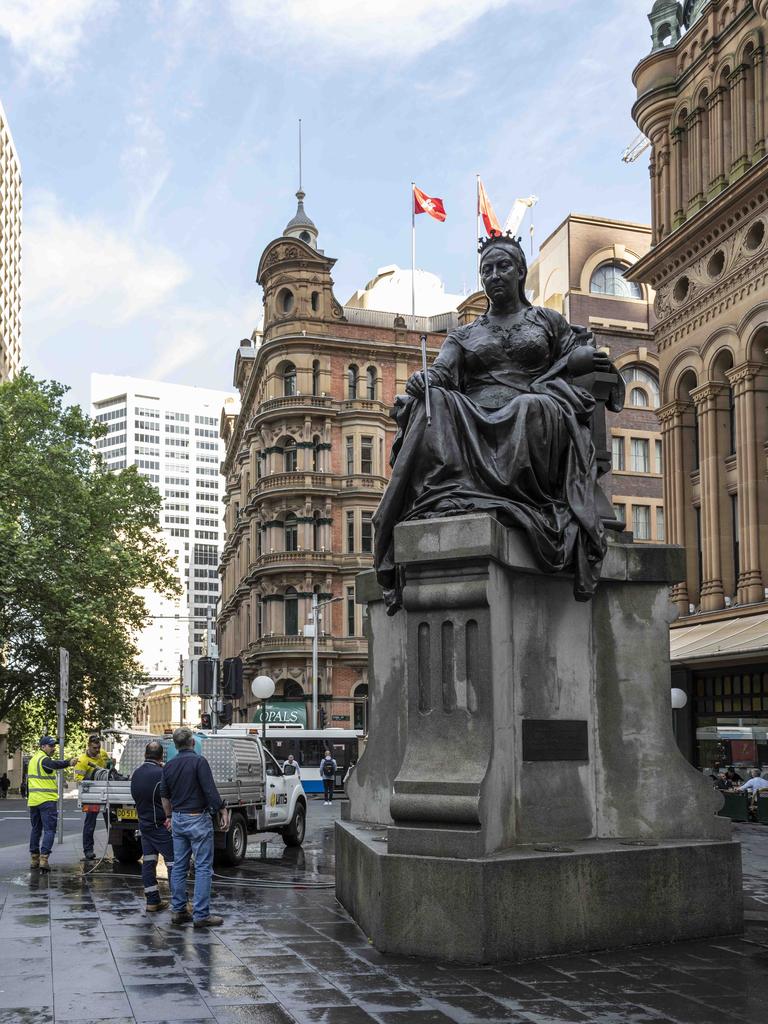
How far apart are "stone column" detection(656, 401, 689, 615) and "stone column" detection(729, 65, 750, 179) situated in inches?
299

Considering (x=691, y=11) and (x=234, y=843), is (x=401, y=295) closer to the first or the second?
(x=691, y=11)

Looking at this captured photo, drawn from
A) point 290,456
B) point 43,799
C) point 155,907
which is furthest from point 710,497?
point 290,456

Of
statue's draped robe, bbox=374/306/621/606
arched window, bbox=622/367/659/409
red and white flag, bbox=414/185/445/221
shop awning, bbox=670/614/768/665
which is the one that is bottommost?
shop awning, bbox=670/614/768/665

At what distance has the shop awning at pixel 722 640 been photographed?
1238 inches

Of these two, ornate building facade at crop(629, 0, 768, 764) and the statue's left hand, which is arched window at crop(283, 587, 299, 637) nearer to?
ornate building facade at crop(629, 0, 768, 764)

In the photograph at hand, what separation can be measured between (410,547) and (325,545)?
2271 inches

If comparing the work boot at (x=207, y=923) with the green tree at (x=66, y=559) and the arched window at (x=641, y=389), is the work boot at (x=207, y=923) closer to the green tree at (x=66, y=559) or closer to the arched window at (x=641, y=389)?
the green tree at (x=66, y=559)

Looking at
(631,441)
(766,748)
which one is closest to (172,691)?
(631,441)

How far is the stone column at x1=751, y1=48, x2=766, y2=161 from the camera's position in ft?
114

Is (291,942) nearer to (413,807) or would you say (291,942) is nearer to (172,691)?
(413,807)

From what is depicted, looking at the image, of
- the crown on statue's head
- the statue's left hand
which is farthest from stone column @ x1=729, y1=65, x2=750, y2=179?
the statue's left hand

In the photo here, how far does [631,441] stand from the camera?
193 feet

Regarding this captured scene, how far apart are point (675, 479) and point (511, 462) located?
102 ft

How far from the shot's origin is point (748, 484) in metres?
34.5
